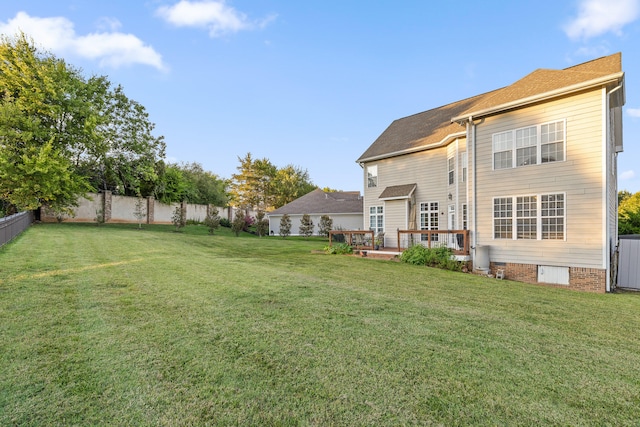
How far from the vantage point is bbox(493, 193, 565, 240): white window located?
9.17m

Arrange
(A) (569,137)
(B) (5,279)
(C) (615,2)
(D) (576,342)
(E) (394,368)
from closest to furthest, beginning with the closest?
(E) (394,368) → (D) (576,342) → (B) (5,279) → (A) (569,137) → (C) (615,2)

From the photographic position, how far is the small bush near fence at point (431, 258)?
10.5 m

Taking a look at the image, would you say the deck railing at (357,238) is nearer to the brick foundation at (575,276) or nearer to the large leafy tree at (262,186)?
the brick foundation at (575,276)

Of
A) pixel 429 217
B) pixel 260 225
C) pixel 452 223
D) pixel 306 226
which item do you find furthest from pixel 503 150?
pixel 260 225

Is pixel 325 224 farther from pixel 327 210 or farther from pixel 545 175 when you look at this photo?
pixel 545 175

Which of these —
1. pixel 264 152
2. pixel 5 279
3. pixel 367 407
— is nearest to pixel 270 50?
pixel 5 279

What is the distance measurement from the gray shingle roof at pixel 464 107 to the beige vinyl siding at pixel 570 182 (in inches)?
19.5

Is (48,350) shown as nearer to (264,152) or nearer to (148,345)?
(148,345)

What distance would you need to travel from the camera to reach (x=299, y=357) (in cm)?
319

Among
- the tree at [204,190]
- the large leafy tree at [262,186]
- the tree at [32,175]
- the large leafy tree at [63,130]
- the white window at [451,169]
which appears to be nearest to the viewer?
the white window at [451,169]

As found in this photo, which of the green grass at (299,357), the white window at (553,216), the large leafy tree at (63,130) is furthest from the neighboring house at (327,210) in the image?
the green grass at (299,357)

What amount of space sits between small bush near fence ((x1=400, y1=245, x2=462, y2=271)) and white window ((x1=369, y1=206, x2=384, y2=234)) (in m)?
4.51

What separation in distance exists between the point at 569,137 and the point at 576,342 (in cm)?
756

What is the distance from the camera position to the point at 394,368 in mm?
3021
